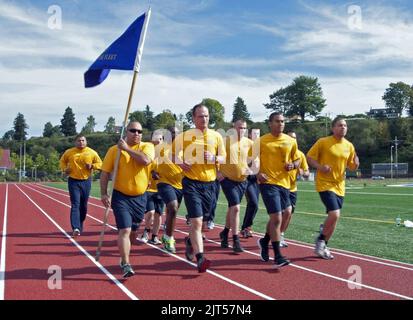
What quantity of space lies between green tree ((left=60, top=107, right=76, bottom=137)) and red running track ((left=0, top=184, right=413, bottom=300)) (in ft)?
504

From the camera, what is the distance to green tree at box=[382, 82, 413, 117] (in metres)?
118

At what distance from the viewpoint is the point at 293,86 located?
12238 centimetres

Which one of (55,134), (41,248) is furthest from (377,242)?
(55,134)

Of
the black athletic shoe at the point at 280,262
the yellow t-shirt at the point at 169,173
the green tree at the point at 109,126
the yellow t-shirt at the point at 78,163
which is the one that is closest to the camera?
the black athletic shoe at the point at 280,262

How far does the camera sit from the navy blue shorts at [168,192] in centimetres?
891

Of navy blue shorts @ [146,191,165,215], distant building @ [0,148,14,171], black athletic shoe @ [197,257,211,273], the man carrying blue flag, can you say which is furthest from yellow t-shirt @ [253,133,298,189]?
distant building @ [0,148,14,171]

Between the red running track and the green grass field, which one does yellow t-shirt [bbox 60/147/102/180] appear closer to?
the red running track

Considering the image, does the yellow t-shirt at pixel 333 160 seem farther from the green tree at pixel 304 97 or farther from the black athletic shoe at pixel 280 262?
the green tree at pixel 304 97

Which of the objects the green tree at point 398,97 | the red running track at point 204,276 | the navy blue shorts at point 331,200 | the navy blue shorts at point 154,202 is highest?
the green tree at point 398,97

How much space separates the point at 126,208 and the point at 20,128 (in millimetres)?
151304

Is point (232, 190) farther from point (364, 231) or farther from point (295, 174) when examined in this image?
point (364, 231)

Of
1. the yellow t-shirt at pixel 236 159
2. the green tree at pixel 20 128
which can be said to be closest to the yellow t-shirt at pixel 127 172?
the yellow t-shirt at pixel 236 159
